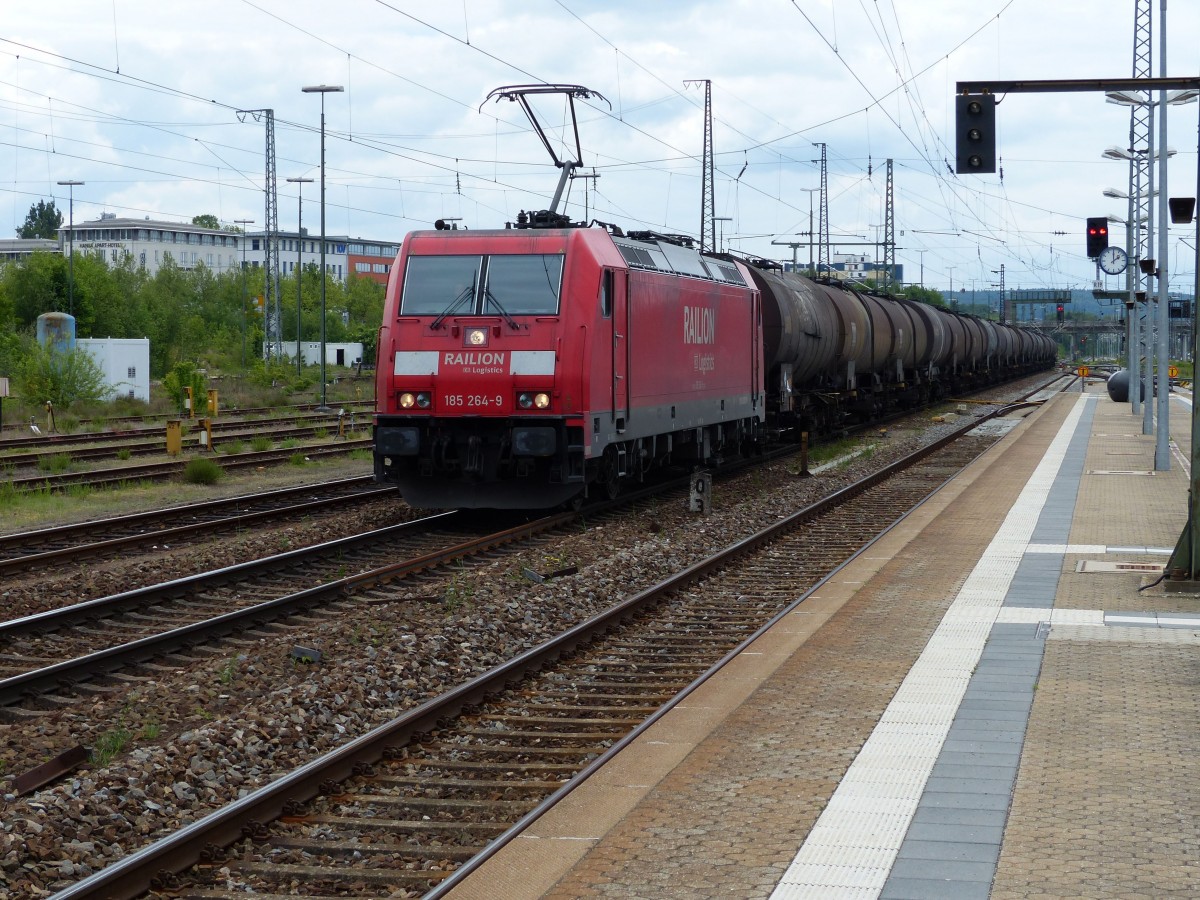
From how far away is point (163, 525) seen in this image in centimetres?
1723

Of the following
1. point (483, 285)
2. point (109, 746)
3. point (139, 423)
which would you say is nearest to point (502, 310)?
point (483, 285)

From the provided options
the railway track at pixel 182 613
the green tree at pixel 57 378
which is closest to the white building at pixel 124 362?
the green tree at pixel 57 378

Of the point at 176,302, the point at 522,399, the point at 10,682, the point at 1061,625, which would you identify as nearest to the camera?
the point at 10,682

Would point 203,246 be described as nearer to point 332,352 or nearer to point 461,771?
point 332,352

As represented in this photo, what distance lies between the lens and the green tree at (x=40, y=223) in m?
173

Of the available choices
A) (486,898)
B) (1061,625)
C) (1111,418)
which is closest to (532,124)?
(1061,625)

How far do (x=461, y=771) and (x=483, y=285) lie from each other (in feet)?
32.9

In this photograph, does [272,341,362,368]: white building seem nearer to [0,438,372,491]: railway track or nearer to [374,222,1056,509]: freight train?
[0,438,372,491]: railway track

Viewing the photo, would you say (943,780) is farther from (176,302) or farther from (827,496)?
(176,302)

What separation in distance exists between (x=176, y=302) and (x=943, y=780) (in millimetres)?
87593

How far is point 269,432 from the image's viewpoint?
1341 inches

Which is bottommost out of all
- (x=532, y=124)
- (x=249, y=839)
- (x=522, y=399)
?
(x=249, y=839)

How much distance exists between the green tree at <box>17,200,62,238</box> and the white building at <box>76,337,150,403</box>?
135m

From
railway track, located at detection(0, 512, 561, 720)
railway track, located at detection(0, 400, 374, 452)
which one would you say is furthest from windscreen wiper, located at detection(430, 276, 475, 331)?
railway track, located at detection(0, 400, 374, 452)
